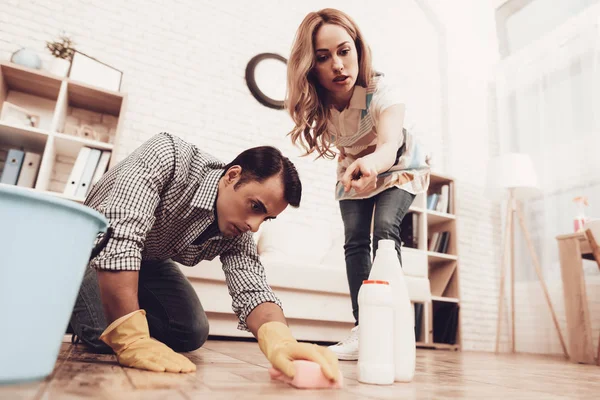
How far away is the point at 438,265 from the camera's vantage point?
142 inches

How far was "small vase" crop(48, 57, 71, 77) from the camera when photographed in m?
2.48

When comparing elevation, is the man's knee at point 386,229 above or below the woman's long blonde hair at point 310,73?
below

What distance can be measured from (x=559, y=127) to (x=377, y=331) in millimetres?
3285

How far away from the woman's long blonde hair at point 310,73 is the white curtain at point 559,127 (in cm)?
250

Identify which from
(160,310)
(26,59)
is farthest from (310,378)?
(26,59)

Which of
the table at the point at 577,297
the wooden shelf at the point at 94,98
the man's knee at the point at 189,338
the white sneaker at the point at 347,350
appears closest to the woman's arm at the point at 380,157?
the white sneaker at the point at 347,350

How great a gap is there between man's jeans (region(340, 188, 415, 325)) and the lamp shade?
6.74 feet

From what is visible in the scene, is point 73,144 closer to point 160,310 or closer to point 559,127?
point 160,310

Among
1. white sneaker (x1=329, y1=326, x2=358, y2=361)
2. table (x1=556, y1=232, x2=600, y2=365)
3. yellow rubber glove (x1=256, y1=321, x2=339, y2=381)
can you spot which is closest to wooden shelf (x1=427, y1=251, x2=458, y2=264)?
table (x1=556, y1=232, x2=600, y2=365)

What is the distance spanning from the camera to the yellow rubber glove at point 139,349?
2.79ft

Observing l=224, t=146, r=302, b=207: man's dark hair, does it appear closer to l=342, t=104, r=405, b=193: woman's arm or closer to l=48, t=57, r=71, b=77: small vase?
l=342, t=104, r=405, b=193: woman's arm

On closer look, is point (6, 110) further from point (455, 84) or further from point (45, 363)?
point (455, 84)

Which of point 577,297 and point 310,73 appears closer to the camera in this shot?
point 310,73

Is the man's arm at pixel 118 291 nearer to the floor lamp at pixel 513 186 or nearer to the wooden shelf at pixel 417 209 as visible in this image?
the wooden shelf at pixel 417 209
